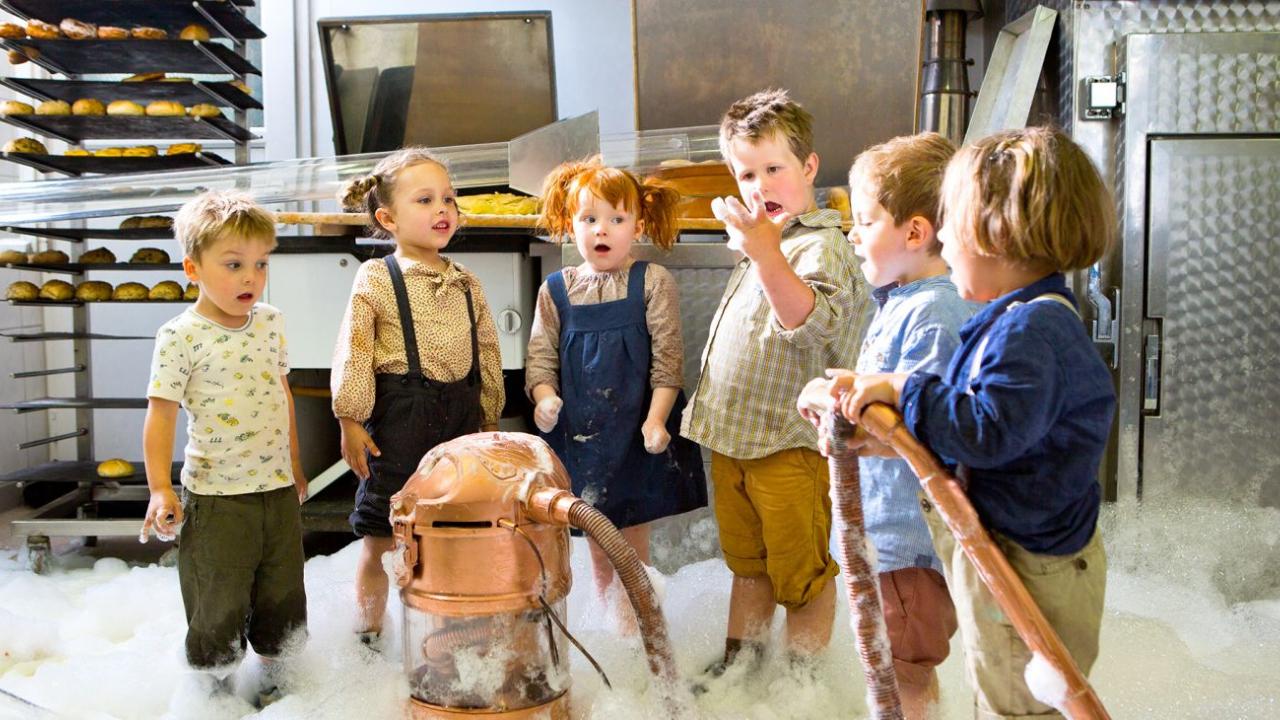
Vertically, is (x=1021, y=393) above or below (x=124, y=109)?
below

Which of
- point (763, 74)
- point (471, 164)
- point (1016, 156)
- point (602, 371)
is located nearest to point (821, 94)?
point (763, 74)

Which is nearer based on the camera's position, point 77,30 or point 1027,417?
point 1027,417

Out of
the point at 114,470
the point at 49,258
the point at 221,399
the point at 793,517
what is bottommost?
the point at 114,470

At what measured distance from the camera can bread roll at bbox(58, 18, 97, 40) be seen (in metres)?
3.65

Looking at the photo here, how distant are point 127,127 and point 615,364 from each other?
253 cm

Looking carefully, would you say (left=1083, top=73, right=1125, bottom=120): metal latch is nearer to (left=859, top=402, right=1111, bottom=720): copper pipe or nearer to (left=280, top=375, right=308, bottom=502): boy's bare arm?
(left=859, top=402, right=1111, bottom=720): copper pipe

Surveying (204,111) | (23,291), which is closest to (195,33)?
(204,111)

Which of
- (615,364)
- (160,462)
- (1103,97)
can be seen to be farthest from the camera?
(1103,97)

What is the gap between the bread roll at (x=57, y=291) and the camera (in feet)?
12.4

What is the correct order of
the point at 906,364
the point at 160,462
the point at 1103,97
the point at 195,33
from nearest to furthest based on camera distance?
the point at 906,364
the point at 160,462
the point at 1103,97
the point at 195,33

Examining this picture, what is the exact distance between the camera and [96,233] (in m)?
3.70

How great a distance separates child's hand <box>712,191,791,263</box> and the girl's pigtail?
65 cm

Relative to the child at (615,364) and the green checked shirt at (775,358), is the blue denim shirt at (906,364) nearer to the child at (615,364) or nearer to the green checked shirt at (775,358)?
the green checked shirt at (775,358)

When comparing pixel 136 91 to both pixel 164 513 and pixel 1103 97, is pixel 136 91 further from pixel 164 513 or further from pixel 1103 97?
pixel 1103 97
